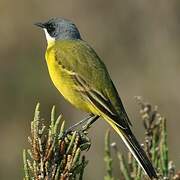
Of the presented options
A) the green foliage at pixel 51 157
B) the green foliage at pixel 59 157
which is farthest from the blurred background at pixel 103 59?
the green foliage at pixel 51 157

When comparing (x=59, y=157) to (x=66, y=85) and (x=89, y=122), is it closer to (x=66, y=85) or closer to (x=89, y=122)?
(x=89, y=122)

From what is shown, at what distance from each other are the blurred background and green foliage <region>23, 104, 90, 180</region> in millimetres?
5246

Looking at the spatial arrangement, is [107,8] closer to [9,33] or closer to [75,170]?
[9,33]

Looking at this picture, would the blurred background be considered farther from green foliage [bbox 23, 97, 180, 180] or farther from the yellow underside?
green foliage [bbox 23, 97, 180, 180]

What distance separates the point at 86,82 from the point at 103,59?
5.65m

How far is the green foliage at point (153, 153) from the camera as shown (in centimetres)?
461

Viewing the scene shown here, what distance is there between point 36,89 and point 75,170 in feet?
22.7

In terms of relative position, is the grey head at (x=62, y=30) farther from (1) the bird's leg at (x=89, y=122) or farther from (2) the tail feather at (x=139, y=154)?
(2) the tail feather at (x=139, y=154)

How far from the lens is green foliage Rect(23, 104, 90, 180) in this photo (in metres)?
4.05

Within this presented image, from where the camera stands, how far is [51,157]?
4.14 m

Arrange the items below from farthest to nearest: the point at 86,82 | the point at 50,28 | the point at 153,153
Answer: the point at 50,28, the point at 86,82, the point at 153,153

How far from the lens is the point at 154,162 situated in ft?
15.5

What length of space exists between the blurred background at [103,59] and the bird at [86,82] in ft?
10.9

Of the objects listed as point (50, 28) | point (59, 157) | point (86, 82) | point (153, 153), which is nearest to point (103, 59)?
point (50, 28)
